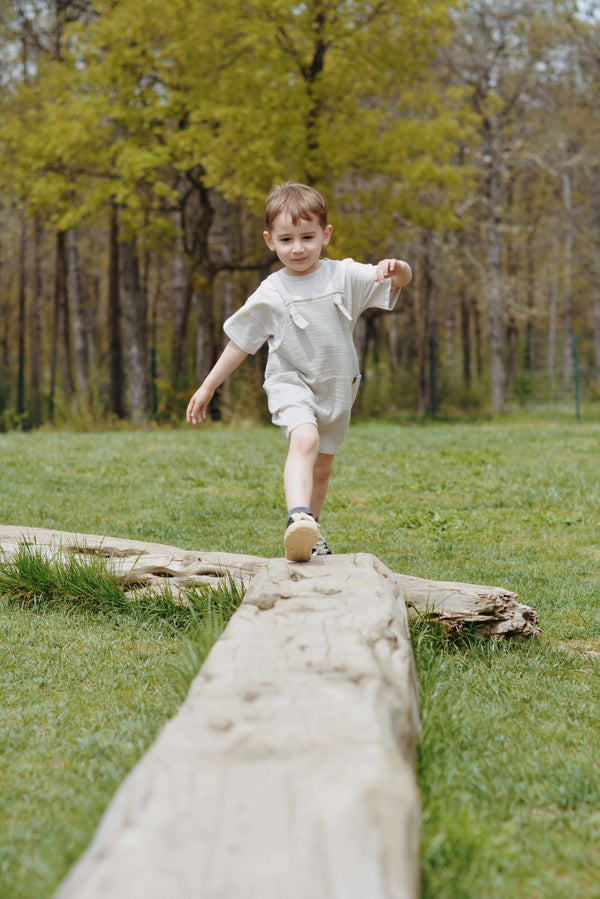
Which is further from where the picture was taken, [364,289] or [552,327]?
[552,327]

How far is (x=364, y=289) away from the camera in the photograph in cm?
436

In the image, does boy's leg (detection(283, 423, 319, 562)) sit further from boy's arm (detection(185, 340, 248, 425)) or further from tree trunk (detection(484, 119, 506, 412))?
tree trunk (detection(484, 119, 506, 412))

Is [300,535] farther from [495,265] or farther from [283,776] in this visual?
[495,265]

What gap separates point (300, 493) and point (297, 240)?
1.23 metres

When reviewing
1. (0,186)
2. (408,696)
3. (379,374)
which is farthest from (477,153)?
(408,696)

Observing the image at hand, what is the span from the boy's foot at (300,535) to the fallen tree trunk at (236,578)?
0.90ft

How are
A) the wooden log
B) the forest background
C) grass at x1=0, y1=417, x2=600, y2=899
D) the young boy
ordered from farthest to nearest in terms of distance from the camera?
the forest background → the young boy → grass at x1=0, y1=417, x2=600, y2=899 → the wooden log

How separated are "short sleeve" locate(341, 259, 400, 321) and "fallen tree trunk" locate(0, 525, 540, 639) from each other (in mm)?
1334

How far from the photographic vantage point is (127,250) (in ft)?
64.9

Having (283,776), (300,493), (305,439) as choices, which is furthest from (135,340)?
(283,776)

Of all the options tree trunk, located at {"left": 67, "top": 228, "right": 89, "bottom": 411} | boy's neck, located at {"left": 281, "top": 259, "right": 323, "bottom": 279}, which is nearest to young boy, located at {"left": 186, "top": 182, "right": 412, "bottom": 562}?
Answer: boy's neck, located at {"left": 281, "top": 259, "right": 323, "bottom": 279}

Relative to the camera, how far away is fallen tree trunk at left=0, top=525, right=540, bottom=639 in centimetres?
398

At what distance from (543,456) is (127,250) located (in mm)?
12767

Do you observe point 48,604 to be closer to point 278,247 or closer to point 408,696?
point 278,247
